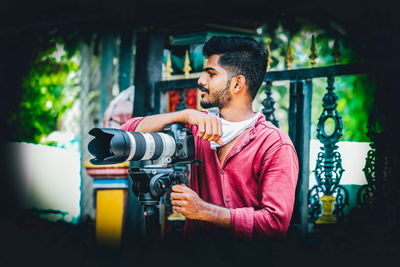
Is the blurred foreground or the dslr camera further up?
the dslr camera

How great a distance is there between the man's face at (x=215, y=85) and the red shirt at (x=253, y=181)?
234 mm

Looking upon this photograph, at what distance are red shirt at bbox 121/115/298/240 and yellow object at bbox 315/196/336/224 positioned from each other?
37.1 inches

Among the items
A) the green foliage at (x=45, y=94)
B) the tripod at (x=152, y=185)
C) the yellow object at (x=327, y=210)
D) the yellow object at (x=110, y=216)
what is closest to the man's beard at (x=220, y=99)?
the tripod at (x=152, y=185)

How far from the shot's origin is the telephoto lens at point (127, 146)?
2037 mm

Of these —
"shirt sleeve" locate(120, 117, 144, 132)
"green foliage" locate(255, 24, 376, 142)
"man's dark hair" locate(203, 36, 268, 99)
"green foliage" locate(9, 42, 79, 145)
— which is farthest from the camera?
"green foliage" locate(9, 42, 79, 145)

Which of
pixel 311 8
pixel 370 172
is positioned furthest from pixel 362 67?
pixel 311 8

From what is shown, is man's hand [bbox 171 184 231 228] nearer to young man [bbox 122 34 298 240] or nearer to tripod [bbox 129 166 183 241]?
young man [bbox 122 34 298 240]

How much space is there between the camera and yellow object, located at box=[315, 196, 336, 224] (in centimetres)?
303

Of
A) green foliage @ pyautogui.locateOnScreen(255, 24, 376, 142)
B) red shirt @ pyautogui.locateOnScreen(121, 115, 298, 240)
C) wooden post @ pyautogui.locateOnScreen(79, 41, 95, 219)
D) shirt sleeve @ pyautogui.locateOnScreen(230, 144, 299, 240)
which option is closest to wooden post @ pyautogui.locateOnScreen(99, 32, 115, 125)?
wooden post @ pyautogui.locateOnScreen(79, 41, 95, 219)

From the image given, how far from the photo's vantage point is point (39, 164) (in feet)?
14.7

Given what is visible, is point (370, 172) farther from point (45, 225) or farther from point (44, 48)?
point (44, 48)

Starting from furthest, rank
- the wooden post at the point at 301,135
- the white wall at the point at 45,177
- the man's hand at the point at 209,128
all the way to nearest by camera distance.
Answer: the white wall at the point at 45,177
the wooden post at the point at 301,135
the man's hand at the point at 209,128

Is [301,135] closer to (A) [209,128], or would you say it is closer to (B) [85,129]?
(A) [209,128]

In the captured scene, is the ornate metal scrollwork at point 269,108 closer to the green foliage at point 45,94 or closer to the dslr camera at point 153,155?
the dslr camera at point 153,155
